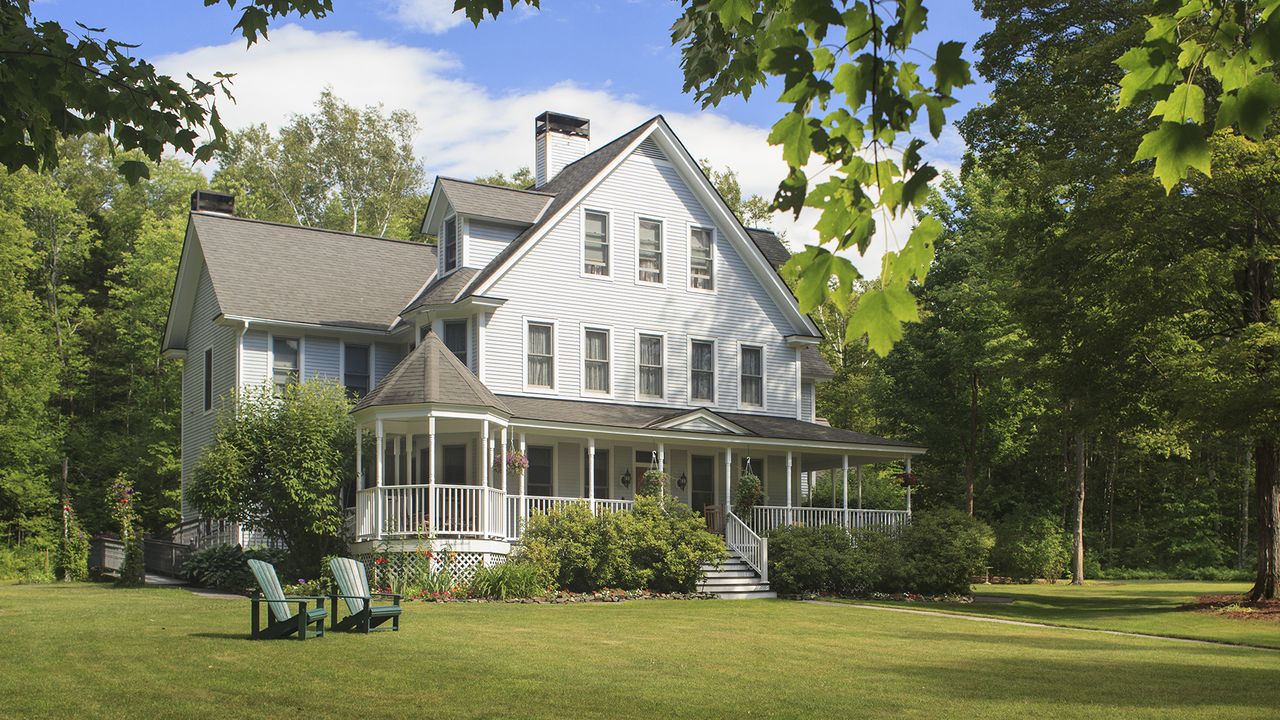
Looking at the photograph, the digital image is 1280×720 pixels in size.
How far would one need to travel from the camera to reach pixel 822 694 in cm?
1119

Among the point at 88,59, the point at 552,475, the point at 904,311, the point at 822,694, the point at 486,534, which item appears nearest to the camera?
the point at 904,311

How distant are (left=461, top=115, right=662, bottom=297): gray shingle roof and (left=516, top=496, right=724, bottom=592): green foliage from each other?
625 centimetres

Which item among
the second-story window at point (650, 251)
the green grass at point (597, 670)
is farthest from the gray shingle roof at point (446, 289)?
the green grass at point (597, 670)

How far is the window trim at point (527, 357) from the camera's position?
2906 centimetres

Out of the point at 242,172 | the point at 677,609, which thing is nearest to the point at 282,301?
the point at 677,609

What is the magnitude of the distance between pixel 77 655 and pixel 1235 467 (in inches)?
1760

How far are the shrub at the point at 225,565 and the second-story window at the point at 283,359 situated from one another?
16.8ft

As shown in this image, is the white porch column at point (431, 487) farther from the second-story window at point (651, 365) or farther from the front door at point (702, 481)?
the front door at point (702, 481)

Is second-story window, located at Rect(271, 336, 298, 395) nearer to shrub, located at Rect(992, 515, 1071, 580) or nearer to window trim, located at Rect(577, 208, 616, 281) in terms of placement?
window trim, located at Rect(577, 208, 616, 281)

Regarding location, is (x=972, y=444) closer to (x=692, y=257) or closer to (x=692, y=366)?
(x=692, y=366)

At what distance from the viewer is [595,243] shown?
30562 mm

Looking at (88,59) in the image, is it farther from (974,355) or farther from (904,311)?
(974,355)

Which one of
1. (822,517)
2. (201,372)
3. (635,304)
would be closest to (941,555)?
(822,517)

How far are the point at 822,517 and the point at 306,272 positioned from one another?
14.5 meters
